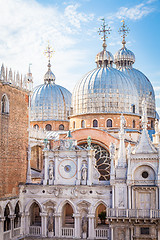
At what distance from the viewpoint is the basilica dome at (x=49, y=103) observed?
43875 millimetres

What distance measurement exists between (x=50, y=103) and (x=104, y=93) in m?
11.5

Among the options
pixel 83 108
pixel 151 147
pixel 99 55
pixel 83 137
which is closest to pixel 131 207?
pixel 151 147

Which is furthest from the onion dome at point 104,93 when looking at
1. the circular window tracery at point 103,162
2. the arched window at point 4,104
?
the arched window at point 4,104

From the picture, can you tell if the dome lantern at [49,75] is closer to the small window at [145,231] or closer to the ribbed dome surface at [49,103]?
the ribbed dome surface at [49,103]

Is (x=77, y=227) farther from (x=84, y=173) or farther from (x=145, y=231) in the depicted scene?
(x=145, y=231)

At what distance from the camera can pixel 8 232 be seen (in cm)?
2211

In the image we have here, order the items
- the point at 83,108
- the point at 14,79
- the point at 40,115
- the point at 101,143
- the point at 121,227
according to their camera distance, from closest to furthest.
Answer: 1. the point at 121,227
2. the point at 14,79
3. the point at 101,143
4. the point at 83,108
5. the point at 40,115

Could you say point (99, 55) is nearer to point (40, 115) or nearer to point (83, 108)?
point (83, 108)

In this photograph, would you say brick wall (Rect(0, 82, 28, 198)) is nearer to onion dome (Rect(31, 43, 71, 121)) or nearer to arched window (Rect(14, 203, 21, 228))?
arched window (Rect(14, 203, 21, 228))

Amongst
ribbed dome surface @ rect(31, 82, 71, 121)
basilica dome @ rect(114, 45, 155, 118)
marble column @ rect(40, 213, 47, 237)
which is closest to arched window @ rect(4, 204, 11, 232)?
marble column @ rect(40, 213, 47, 237)

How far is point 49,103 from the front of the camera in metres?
44.5

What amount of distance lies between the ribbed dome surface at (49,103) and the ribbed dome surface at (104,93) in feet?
27.6

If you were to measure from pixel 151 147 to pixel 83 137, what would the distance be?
9.20 meters

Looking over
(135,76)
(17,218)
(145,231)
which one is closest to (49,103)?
(135,76)
